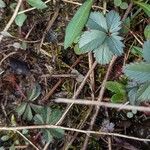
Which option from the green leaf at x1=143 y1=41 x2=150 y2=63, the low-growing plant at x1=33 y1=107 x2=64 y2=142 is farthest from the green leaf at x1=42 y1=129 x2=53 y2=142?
the green leaf at x1=143 y1=41 x2=150 y2=63

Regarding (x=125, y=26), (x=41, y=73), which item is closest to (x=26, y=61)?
(x=41, y=73)

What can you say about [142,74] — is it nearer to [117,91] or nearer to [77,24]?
[117,91]

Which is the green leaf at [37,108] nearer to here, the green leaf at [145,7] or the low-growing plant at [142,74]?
the low-growing plant at [142,74]

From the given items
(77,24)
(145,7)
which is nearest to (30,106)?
(77,24)

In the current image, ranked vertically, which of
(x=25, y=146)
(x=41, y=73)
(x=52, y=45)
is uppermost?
(x=52, y=45)

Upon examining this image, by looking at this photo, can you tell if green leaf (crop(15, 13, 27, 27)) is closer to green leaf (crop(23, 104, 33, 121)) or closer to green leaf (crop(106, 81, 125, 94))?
green leaf (crop(23, 104, 33, 121))

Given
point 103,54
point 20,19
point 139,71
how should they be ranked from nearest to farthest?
1. point 139,71
2. point 103,54
3. point 20,19

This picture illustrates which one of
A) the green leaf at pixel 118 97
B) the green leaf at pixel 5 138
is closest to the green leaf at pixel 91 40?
the green leaf at pixel 118 97

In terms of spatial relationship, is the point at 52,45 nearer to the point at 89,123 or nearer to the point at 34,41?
the point at 34,41
